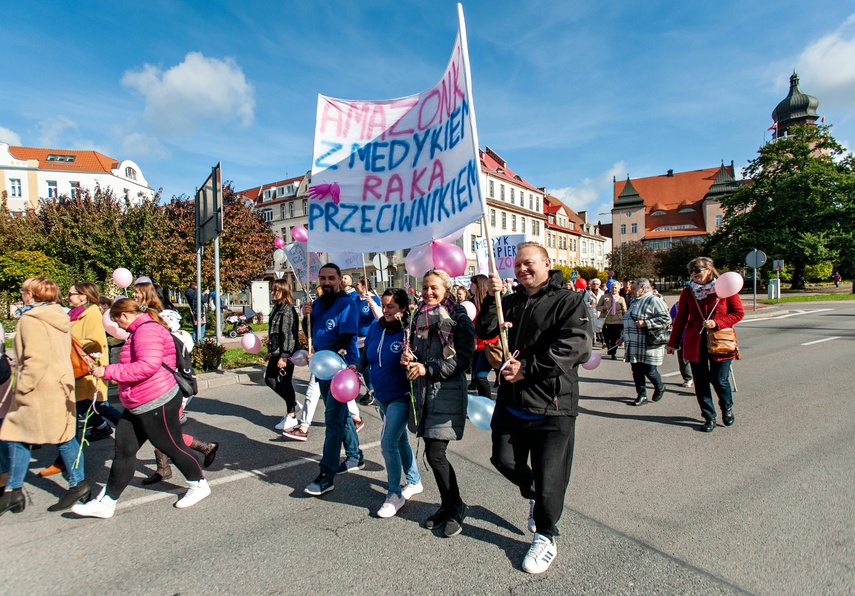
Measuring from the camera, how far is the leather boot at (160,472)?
4188mm

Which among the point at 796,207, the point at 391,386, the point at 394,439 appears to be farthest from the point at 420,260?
the point at 796,207

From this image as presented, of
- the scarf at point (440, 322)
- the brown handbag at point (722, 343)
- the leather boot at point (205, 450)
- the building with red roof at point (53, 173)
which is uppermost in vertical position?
the building with red roof at point (53, 173)

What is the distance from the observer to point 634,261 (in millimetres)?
59812

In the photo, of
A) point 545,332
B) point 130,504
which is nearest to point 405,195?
point 545,332

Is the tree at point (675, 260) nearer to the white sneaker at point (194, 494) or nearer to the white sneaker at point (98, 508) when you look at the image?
the white sneaker at point (194, 494)

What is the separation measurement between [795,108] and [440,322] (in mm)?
87846

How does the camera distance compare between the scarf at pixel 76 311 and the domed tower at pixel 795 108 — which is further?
the domed tower at pixel 795 108

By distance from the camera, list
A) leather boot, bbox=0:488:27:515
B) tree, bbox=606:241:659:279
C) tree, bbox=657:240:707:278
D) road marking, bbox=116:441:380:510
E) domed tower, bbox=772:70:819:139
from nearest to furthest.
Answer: leather boot, bbox=0:488:27:515, road marking, bbox=116:441:380:510, tree, bbox=606:241:659:279, tree, bbox=657:240:707:278, domed tower, bbox=772:70:819:139

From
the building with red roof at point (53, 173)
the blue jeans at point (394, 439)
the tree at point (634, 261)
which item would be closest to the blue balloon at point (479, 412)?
the blue jeans at point (394, 439)

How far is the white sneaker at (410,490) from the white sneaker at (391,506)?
0.16 metres

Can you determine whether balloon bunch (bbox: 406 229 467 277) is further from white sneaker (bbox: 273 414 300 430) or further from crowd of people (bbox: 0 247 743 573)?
white sneaker (bbox: 273 414 300 430)

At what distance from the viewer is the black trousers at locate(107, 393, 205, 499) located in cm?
349

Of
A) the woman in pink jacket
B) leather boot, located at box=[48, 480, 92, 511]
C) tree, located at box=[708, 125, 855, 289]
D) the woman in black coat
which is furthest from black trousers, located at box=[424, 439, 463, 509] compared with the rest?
tree, located at box=[708, 125, 855, 289]

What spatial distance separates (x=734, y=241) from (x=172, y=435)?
161ft
